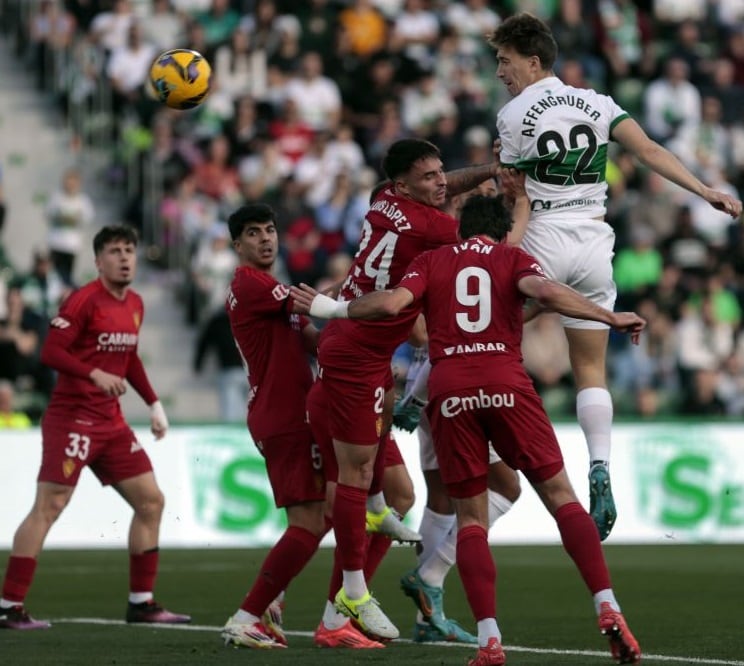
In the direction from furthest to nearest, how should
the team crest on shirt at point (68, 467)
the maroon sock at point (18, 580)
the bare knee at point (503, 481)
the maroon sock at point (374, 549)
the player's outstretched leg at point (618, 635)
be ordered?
the team crest on shirt at point (68, 467) → the maroon sock at point (18, 580) → the maroon sock at point (374, 549) → the bare knee at point (503, 481) → the player's outstretched leg at point (618, 635)

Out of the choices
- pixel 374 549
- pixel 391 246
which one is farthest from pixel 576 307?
pixel 374 549

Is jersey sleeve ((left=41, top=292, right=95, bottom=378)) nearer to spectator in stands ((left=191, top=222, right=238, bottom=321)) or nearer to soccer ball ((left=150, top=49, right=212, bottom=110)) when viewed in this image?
soccer ball ((left=150, top=49, right=212, bottom=110))

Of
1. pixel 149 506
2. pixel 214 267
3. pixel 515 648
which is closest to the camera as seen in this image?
pixel 515 648

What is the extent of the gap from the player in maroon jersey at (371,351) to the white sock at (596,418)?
1.05 metres

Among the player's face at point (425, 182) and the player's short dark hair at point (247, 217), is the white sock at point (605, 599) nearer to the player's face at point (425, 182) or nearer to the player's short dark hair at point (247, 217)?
the player's face at point (425, 182)

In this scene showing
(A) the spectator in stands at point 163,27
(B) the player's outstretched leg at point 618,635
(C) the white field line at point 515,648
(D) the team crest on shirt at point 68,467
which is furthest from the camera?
(A) the spectator in stands at point 163,27

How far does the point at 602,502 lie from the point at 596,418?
70cm

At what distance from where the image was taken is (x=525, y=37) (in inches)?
380

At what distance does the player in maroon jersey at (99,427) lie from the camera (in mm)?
11281

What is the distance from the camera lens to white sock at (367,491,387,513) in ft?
33.6

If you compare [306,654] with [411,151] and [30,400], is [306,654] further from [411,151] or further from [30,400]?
[30,400]

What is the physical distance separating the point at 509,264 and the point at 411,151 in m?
1.46

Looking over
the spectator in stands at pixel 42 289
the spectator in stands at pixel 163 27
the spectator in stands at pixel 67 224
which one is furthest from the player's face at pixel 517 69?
the spectator in stands at pixel 163 27

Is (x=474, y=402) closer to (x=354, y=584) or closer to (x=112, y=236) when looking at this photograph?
(x=354, y=584)
